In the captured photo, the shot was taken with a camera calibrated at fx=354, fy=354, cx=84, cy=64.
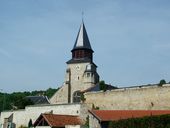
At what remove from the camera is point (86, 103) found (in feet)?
160

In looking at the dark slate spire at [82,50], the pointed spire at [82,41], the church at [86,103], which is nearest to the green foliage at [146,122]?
the church at [86,103]

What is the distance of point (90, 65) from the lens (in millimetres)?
62062

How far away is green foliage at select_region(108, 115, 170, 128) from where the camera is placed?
2469 centimetres

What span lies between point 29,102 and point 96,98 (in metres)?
17.1

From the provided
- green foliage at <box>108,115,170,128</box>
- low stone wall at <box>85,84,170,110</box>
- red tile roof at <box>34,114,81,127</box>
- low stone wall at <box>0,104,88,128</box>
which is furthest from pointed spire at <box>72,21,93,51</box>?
green foliage at <box>108,115,170,128</box>

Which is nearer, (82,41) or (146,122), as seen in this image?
(146,122)

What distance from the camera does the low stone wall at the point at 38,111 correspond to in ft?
152

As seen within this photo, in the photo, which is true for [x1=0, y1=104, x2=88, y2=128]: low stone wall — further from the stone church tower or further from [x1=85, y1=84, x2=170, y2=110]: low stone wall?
the stone church tower

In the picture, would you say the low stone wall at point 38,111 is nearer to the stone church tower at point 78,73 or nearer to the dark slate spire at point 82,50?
the stone church tower at point 78,73

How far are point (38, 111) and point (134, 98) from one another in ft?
49.4

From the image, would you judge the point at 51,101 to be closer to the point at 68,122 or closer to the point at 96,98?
the point at 96,98

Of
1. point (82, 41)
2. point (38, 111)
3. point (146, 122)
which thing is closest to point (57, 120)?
point (38, 111)

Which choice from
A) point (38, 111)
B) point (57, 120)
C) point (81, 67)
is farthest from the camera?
point (81, 67)

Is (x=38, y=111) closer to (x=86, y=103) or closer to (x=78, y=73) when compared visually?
(x=86, y=103)
